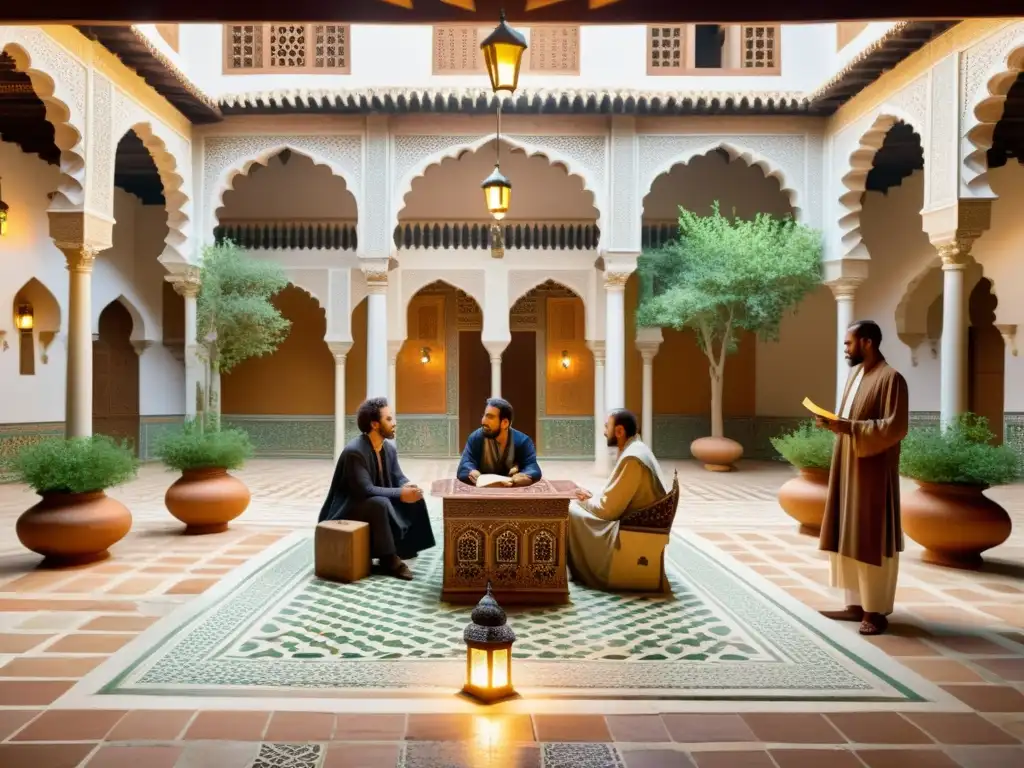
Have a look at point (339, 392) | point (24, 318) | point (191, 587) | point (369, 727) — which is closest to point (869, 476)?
point (369, 727)

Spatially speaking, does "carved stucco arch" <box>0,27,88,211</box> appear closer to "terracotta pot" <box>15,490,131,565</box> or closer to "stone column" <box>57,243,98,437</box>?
"stone column" <box>57,243,98,437</box>

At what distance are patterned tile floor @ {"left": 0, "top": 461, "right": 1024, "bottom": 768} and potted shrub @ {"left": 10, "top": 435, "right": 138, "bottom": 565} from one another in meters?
0.29

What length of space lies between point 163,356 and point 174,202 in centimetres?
450

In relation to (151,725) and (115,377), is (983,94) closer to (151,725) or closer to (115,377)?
(151,725)

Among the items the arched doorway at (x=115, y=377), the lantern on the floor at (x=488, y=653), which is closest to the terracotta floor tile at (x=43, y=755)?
the lantern on the floor at (x=488, y=653)

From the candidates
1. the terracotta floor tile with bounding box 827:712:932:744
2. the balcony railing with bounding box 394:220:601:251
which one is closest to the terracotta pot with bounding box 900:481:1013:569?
the terracotta floor tile with bounding box 827:712:932:744

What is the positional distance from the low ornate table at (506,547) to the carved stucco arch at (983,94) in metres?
6.80

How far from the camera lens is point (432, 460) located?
16047 millimetres

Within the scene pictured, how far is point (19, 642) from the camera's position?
4.39 metres

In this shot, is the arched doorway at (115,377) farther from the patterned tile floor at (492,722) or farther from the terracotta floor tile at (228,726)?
the terracotta floor tile at (228,726)

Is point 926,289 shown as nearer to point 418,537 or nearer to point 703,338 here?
point 703,338

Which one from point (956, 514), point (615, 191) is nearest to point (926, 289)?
point (615, 191)

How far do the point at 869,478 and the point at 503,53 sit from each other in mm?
3277

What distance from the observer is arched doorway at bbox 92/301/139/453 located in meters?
15.6
